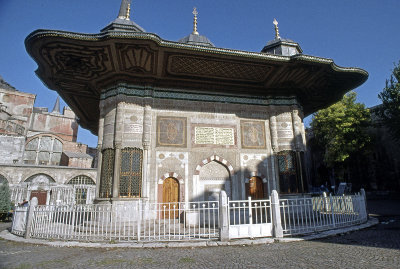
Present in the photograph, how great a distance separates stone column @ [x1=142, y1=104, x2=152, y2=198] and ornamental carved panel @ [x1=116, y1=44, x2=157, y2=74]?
4.83ft

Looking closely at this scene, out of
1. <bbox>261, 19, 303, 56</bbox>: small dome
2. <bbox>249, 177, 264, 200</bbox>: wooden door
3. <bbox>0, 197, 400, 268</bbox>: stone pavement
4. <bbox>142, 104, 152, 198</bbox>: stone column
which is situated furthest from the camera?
<bbox>261, 19, 303, 56</bbox>: small dome

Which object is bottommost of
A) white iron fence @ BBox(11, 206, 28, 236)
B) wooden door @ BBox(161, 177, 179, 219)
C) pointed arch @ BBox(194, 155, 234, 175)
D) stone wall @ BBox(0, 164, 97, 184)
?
white iron fence @ BBox(11, 206, 28, 236)

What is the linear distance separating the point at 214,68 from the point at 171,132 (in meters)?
3.14

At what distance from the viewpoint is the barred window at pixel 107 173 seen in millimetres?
9094

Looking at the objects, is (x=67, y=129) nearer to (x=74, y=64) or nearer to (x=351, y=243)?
(x=74, y=64)

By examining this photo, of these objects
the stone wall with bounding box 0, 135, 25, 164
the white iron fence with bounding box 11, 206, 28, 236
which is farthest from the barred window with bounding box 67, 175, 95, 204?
the white iron fence with bounding box 11, 206, 28, 236

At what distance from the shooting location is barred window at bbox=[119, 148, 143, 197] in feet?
29.5

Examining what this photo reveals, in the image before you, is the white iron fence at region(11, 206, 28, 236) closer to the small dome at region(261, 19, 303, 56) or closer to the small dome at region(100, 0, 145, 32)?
the small dome at region(100, 0, 145, 32)

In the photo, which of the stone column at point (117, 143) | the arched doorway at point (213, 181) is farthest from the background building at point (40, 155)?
the arched doorway at point (213, 181)

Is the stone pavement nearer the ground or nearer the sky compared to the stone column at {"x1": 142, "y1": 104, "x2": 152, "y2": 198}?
nearer the ground

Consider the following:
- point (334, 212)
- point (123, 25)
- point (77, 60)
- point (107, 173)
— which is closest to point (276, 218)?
point (334, 212)

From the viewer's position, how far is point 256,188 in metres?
10.5

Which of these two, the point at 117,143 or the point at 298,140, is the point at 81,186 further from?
Answer: the point at 298,140

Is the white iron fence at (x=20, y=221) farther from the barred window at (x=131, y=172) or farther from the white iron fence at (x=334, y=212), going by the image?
the white iron fence at (x=334, y=212)
